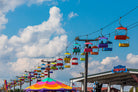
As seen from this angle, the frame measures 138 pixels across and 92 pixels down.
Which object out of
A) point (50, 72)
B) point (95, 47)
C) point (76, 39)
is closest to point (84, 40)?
point (76, 39)

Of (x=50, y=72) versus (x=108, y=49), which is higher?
(x=108, y=49)

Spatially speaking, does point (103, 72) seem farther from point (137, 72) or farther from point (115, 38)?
point (115, 38)

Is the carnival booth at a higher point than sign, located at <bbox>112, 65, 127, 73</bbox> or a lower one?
lower

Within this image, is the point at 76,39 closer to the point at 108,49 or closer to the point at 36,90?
the point at 108,49

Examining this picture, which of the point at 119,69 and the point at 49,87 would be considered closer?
the point at 49,87

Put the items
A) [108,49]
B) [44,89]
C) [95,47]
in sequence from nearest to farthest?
[44,89] → [108,49] → [95,47]

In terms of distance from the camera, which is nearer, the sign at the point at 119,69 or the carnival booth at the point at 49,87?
the carnival booth at the point at 49,87

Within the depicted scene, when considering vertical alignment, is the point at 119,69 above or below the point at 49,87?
above

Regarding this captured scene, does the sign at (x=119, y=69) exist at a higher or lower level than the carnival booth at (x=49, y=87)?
higher

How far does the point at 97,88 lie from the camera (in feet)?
133

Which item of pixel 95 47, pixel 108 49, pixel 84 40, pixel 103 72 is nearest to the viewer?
pixel 108 49

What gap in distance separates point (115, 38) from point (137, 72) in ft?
69.5

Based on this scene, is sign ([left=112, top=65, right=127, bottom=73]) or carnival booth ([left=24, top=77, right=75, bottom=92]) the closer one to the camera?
carnival booth ([left=24, top=77, right=75, bottom=92])

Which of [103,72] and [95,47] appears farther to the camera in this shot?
[103,72]
